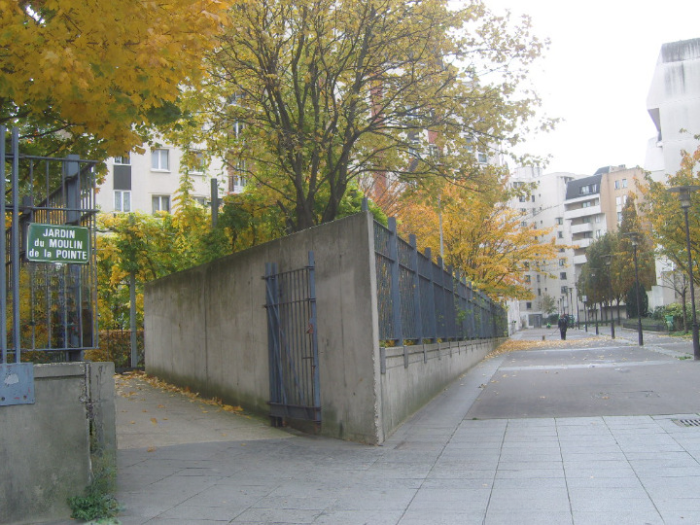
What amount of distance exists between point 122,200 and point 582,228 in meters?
97.6

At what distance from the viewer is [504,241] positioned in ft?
128

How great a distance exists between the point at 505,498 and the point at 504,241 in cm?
3439

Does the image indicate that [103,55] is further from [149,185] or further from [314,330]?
[149,185]

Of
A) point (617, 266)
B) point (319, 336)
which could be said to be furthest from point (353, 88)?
point (617, 266)

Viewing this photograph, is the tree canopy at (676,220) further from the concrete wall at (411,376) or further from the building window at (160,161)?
the building window at (160,161)

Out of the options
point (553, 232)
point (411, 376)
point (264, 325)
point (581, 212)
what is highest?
point (581, 212)

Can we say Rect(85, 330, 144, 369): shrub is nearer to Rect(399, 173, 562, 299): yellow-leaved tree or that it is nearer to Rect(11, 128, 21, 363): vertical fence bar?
Rect(399, 173, 562, 299): yellow-leaved tree

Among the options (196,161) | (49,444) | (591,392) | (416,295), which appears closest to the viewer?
(49,444)

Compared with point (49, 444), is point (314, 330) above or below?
above

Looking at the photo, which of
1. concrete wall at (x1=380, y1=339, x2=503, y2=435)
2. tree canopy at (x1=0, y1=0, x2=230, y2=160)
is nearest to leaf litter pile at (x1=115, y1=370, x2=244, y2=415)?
concrete wall at (x1=380, y1=339, x2=503, y2=435)

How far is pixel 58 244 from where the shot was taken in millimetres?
5855

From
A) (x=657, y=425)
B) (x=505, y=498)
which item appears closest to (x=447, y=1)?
(x=657, y=425)

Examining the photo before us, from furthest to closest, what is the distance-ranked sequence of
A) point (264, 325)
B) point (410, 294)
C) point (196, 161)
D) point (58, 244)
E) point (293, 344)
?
point (196, 161) < point (410, 294) < point (264, 325) < point (293, 344) < point (58, 244)

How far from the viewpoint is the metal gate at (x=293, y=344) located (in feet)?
30.1
